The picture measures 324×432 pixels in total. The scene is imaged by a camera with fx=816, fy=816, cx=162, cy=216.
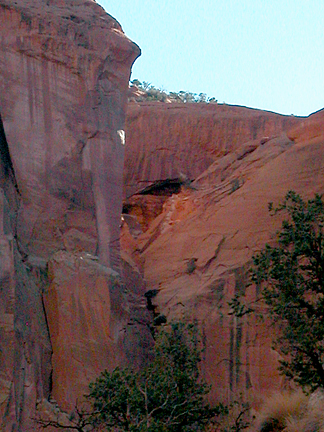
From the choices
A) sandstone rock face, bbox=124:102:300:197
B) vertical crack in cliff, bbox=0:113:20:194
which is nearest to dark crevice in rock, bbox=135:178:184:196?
sandstone rock face, bbox=124:102:300:197

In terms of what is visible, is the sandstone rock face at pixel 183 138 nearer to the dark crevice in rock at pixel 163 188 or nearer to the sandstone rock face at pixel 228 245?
the dark crevice in rock at pixel 163 188

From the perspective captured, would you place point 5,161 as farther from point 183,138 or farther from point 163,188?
point 183,138

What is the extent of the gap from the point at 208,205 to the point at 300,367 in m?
11.8

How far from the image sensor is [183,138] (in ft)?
101

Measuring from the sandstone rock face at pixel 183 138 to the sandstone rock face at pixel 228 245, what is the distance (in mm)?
4846

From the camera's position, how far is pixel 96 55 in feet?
64.2

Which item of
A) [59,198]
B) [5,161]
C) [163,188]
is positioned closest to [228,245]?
[59,198]

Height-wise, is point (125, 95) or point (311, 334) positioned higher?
point (125, 95)

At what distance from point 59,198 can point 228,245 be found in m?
4.43

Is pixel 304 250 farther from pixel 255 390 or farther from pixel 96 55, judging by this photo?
pixel 96 55

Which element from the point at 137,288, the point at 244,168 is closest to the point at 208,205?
the point at 244,168

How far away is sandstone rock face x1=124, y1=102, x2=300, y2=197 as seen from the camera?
30250mm

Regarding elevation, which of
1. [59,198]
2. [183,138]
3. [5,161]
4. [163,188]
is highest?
[183,138]

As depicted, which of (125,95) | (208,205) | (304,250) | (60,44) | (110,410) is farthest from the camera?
(208,205)
